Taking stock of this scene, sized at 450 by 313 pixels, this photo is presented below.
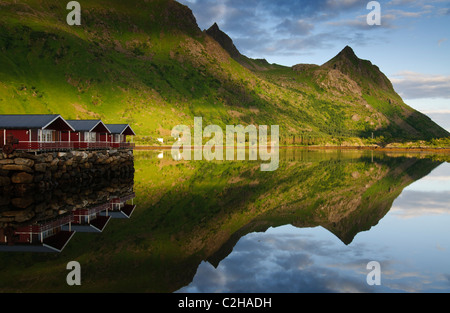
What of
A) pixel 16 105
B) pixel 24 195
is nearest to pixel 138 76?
pixel 16 105

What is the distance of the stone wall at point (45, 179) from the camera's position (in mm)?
30906

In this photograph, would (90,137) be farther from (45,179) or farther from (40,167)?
A: (40,167)

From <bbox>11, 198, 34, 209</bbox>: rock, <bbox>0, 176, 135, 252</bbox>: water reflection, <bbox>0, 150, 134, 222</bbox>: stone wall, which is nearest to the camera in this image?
<bbox>0, 176, 135, 252</bbox>: water reflection

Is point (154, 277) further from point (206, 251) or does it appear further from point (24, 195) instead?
point (24, 195)

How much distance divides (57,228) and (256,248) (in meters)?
11.7

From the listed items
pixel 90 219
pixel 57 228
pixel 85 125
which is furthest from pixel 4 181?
pixel 85 125

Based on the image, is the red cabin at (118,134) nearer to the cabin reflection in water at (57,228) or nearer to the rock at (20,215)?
the cabin reflection in water at (57,228)

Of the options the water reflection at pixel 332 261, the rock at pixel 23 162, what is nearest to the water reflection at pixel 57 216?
the rock at pixel 23 162

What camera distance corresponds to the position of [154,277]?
1535cm

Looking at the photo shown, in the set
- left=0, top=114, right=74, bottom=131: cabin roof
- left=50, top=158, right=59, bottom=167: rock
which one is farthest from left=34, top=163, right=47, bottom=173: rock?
left=0, top=114, right=74, bottom=131: cabin roof

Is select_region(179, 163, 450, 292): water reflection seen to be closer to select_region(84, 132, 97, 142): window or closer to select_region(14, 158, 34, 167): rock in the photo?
select_region(14, 158, 34, 167): rock

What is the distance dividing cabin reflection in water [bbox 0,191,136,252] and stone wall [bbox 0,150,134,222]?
7.75 feet

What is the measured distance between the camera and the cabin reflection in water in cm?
1970

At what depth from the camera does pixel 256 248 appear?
20047mm
